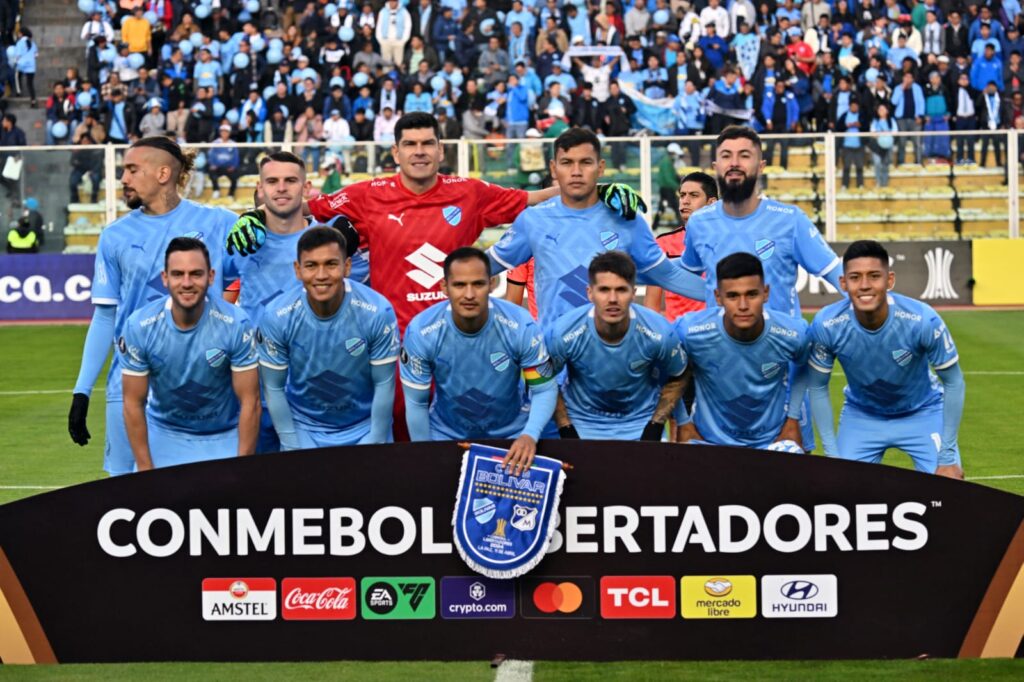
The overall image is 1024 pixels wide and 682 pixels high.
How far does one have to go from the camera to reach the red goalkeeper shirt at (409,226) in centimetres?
859

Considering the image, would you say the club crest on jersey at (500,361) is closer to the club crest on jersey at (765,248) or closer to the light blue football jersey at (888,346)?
the light blue football jersey at (888,346)

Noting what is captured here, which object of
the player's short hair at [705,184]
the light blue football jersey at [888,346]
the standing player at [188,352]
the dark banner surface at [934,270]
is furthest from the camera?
the dark banner surface at [934,270]

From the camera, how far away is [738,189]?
343 inches

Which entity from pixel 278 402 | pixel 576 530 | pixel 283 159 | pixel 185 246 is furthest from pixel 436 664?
pixel 283 159

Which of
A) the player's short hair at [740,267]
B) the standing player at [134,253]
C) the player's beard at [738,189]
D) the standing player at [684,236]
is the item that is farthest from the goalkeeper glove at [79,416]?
the standing player at [684,236]

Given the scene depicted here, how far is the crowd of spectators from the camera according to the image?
2642cm

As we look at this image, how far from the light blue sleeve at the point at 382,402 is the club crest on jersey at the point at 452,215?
1301 mm

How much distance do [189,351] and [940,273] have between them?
1866 centimetres

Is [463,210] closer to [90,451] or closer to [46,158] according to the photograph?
[90,451]

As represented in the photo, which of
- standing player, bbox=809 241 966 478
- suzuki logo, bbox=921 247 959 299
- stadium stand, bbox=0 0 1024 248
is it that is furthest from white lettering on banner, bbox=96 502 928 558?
suzuki logo, bbox=921 247 959 299

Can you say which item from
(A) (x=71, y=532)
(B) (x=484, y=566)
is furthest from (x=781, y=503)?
(A) (x=71, y=532)

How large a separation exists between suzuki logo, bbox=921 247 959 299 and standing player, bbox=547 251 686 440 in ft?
57.1

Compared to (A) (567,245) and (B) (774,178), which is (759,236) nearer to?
(A) (567,245)

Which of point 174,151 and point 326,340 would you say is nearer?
point 326,340
